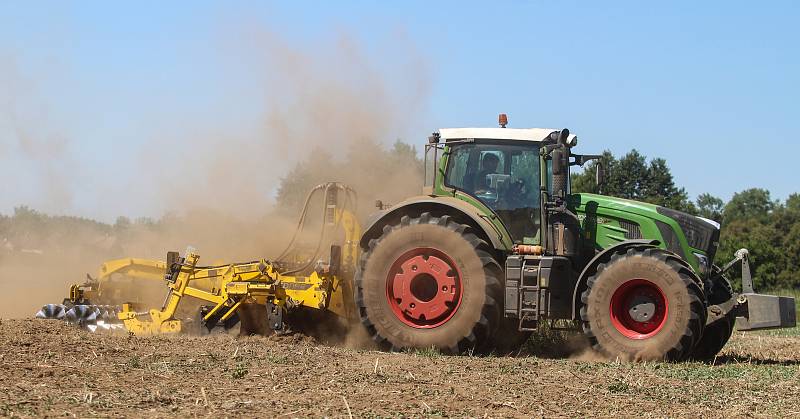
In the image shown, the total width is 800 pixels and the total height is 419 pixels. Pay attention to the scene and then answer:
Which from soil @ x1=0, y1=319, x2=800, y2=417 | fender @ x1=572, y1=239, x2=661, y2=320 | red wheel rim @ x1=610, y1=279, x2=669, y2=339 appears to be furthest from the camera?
fender @ x1=572, y1=239, x2=661, y2=320

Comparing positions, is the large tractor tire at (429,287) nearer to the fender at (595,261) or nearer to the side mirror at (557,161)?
the fender at (595,261)

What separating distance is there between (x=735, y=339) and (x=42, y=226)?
15.1 meters

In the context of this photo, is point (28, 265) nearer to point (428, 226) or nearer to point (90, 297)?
point (90, 297)

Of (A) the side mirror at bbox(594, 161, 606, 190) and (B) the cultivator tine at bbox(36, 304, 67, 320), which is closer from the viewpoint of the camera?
(A) the side mirror at bbox(594, 161, 606, 190)

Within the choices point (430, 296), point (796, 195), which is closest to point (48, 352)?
point (430, 296)

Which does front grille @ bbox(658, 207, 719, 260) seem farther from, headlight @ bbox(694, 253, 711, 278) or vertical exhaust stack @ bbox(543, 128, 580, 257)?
vertical exhaust stack @ bbox(543, 128, 580, 257)

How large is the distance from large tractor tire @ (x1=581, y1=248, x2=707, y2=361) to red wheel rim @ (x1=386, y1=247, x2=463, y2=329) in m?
1.60

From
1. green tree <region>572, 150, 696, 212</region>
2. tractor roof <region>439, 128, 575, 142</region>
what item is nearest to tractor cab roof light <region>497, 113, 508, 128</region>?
tractor roof <region>439, 128, 575, 142</region>

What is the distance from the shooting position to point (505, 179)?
484 inches

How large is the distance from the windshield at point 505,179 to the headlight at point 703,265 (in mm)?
2010

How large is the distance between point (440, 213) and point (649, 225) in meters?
2.60

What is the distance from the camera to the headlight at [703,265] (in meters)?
11.9

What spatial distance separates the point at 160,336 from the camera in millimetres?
12773

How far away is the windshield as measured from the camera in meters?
12.1
